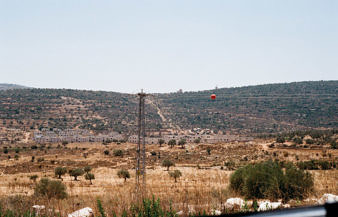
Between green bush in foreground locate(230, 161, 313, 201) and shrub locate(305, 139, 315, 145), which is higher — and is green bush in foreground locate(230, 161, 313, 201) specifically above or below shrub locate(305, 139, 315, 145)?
above

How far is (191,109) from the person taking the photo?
103 metres

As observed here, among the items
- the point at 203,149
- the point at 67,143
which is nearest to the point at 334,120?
the point at 203,149

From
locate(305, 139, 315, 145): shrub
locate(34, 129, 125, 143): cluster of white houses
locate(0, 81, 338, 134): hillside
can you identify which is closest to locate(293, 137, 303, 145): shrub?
locate(305, 139, 315, 145): shrub

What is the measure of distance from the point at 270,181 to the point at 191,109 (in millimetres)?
87230

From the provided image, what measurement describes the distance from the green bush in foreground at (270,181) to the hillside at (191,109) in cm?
6580

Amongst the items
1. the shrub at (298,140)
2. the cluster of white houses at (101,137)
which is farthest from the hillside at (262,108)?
the shrub at (298,140)

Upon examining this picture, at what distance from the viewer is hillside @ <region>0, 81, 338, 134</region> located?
287 feet

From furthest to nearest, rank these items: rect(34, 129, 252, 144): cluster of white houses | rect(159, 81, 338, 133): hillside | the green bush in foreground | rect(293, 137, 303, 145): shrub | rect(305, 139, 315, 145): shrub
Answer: rect(159, 81, 338, 133): hillside < rect(34, 129, 252, 144): cluster of white houses < rect(293, 137, 303, 145): shrub < rect(305, 139, 315, 145): shrub < the green bush in foreground

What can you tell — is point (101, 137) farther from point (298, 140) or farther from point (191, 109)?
point (298, 140)

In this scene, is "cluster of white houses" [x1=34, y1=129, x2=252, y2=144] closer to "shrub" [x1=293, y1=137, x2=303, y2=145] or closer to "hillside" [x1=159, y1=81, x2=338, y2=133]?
"hillside" [x1=159, y1=81, x2=338, y2=133]

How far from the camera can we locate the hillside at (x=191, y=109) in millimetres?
87562

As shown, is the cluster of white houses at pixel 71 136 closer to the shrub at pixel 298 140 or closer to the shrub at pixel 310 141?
the shrub at pixel 298 140

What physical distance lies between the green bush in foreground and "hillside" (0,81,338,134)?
216 ft

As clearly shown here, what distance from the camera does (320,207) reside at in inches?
51.6
